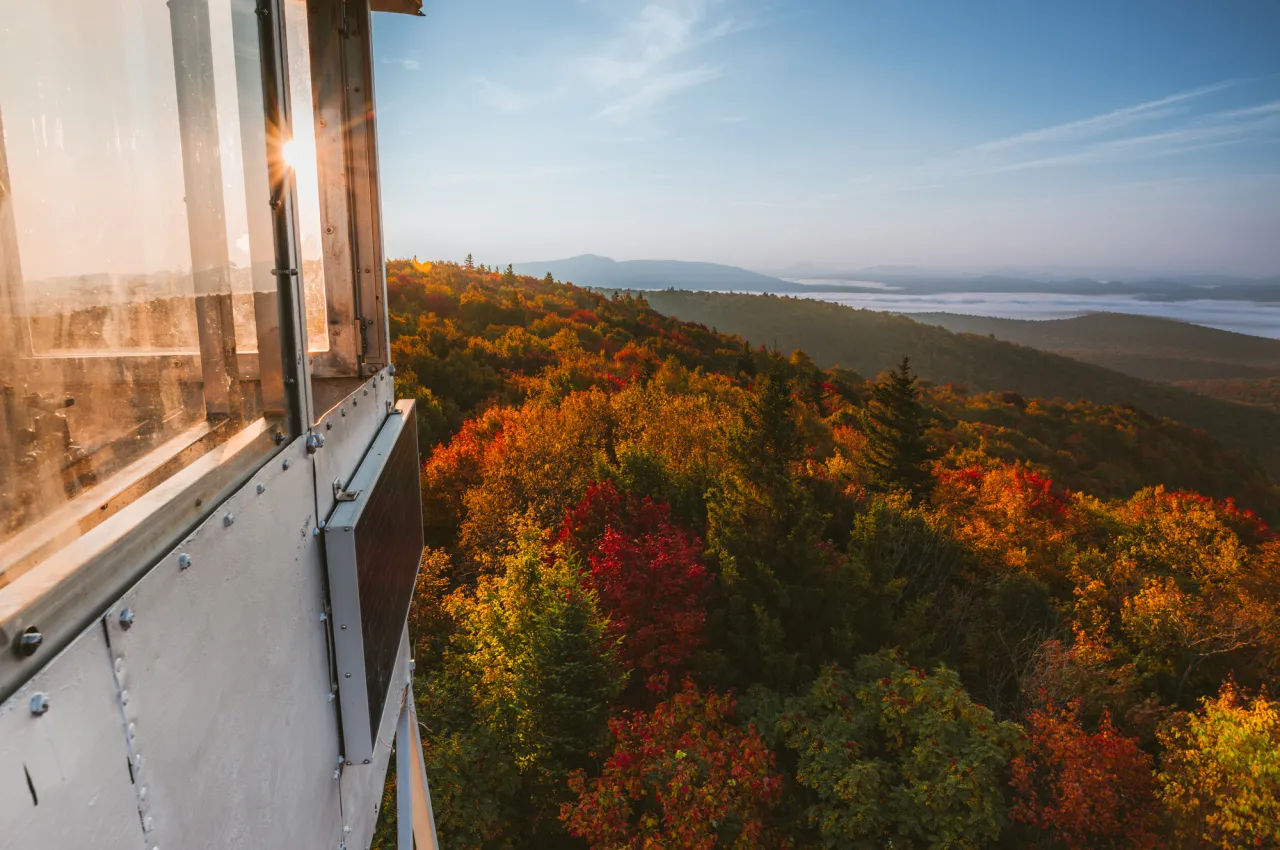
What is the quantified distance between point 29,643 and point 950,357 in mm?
131376

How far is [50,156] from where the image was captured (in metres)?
1.29

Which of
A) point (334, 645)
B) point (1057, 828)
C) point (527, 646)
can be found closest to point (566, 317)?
point (527, 646)

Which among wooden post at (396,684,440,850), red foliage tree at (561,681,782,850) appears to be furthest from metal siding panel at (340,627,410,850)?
red foliage tree at (561,681,782,850)

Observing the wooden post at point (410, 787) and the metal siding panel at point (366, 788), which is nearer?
the metal siding panel at point (366, 788)

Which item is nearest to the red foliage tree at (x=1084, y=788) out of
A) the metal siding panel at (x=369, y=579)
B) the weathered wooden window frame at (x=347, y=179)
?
the metal siding panel at (x=369, y=579)

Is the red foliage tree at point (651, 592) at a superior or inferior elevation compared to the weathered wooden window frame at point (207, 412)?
inferior

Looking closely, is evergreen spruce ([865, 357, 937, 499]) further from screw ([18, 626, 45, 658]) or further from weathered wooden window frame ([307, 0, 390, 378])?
screw ([18, 626, 45, 658])

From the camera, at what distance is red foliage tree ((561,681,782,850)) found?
12.1m

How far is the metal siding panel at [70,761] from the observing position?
0.83 metres

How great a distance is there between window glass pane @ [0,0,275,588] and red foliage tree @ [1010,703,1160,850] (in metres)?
15.5

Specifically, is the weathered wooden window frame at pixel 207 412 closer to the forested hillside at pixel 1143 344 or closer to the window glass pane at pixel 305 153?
the window glass pane at pixel 305 153

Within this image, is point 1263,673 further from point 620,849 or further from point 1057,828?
point 620,849

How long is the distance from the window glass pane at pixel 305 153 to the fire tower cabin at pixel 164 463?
44.6 inches

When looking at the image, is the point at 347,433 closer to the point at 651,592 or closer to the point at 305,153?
the point at 305,153
